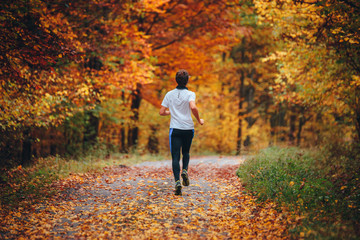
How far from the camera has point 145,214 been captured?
4754 mm

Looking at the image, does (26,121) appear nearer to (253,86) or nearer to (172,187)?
(172,187)

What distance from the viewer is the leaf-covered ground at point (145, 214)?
4.09 meters

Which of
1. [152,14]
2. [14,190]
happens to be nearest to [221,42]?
[152,14]

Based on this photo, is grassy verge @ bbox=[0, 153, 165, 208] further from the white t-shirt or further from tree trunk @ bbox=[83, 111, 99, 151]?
tree trunk @ bbox=[83, 111, 99, 151]

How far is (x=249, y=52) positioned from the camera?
1941 centimetres

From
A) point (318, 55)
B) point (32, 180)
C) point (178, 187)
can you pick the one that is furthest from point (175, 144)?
point (318, 55)

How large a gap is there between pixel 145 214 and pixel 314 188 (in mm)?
3308

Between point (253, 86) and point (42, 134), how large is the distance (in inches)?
515

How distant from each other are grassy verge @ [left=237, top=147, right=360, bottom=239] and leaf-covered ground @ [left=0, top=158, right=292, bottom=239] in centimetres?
33

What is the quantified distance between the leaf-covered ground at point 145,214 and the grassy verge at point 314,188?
1.08 feet

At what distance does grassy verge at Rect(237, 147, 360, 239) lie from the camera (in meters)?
3.92

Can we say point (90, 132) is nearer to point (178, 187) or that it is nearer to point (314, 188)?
point (178, 187)

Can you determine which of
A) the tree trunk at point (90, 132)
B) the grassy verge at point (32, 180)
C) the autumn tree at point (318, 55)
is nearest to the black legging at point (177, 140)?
the grassy verge at point (32, 180)

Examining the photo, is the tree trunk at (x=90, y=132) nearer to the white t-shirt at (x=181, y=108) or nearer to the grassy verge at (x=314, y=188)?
the grassy verge at (x=314, y=188)
